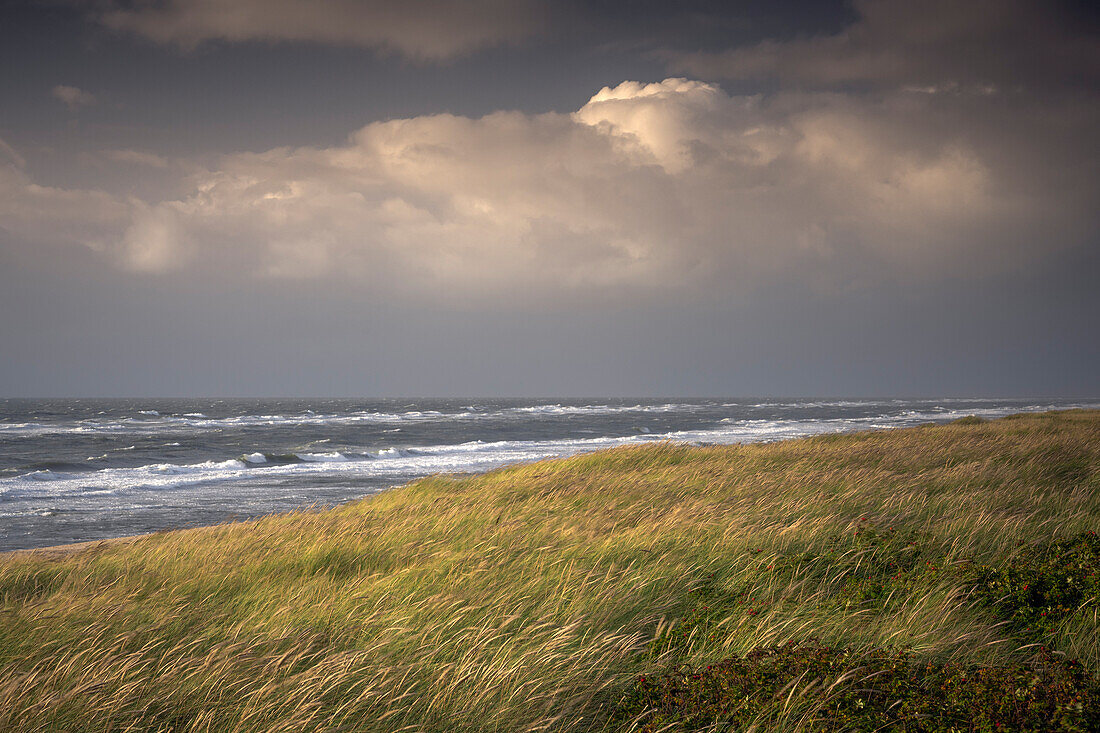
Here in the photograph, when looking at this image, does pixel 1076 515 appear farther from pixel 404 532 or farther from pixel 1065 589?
pixel 404 532

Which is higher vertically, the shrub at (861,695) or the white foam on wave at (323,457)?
the shrub at (861,695)

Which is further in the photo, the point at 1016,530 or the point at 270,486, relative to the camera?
the point at 270,486

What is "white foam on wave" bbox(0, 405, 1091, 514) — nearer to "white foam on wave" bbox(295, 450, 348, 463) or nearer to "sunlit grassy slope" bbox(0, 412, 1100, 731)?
"white foam on wave" bbox(295, 450, 348, 463)

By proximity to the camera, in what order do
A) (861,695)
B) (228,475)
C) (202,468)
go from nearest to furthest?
(861,695) < (228,475) < (202,468)

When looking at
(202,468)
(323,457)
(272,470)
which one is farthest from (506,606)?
(323,457)

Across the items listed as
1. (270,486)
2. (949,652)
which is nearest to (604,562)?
(949,652)

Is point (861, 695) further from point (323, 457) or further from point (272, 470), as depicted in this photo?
point (323, 457)

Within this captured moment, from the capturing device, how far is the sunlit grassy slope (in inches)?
158

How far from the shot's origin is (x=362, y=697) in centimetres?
398

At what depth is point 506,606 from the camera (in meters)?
5.47

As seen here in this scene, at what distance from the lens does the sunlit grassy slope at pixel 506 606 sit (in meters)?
4.02

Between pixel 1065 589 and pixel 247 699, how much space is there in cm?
582

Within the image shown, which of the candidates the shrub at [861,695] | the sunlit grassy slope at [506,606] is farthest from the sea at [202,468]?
the shrub at [861,695]

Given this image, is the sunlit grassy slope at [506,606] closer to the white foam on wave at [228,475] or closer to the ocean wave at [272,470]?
the white foam on wave at [228,475]
